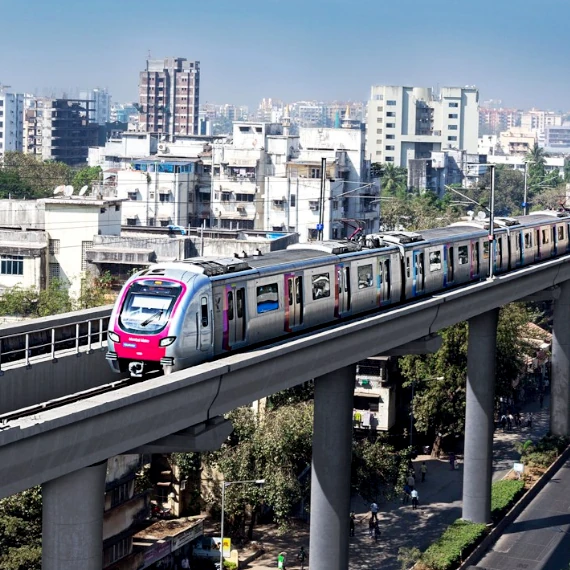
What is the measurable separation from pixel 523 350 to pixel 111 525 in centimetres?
2812

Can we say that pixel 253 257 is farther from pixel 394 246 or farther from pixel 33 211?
pixel 33 211

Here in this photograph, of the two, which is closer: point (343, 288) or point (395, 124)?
point (343, 288)

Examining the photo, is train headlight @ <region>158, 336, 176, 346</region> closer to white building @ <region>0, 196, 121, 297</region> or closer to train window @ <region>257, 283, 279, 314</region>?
train window @ <region>257, 283, 279, 314</region>

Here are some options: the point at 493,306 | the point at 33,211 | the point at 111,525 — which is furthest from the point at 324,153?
the point at 111,525

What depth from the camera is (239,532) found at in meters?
40.2

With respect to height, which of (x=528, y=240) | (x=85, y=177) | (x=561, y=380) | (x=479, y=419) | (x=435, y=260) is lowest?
(x=561, y=380)

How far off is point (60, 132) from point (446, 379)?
481ft

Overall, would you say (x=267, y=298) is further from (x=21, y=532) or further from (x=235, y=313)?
(x=21, y=532)

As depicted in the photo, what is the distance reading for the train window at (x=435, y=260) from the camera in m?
35.7

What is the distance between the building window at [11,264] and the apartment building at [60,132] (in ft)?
409

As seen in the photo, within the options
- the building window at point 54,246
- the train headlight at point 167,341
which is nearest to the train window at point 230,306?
the train headlight at point 167,341

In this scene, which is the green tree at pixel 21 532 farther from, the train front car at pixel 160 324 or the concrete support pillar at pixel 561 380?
the concrete support pillar at pixel 561 380

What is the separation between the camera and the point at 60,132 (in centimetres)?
18925

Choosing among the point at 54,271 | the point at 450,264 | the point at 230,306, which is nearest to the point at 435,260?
the point at 450,264
